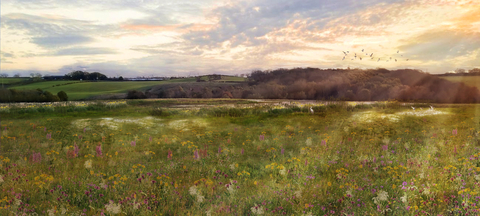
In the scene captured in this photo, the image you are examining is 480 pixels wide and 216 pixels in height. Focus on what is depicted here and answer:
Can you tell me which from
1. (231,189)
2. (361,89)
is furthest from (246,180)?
(361,89)

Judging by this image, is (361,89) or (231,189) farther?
(361,89)

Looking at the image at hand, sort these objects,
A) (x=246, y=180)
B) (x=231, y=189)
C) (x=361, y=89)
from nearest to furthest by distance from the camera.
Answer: (x=231, y=189) < (x=246, y=180) < (x=361, y=89)

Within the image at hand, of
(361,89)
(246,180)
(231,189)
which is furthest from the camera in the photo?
(361,89)

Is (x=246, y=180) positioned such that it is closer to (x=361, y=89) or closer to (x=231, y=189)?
(x=231, y=189)

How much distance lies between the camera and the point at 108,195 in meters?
5.64

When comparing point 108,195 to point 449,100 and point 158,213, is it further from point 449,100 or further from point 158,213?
point 449,100

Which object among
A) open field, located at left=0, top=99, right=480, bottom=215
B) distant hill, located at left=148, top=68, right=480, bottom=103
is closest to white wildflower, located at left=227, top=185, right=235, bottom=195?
open field, located at left=0, top=99, right=480, bottom=215

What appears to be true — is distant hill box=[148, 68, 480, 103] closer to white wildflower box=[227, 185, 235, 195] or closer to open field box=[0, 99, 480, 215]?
open field box=[0, 99, 480, 215]

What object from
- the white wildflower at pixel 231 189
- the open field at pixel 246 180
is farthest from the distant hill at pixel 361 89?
the white wildflower at pixel 231 189

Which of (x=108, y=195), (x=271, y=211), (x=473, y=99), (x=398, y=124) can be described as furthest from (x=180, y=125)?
(x=473, y=99)

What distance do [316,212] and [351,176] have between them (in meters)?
2.36

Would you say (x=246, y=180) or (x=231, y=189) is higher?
(x=231, y=189)

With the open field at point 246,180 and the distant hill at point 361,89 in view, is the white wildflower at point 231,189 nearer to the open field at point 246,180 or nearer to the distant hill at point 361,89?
the open field at point 246,180

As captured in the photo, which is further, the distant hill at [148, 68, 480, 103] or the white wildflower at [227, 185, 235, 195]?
the distant hill at [148, 68, 480, 103]
